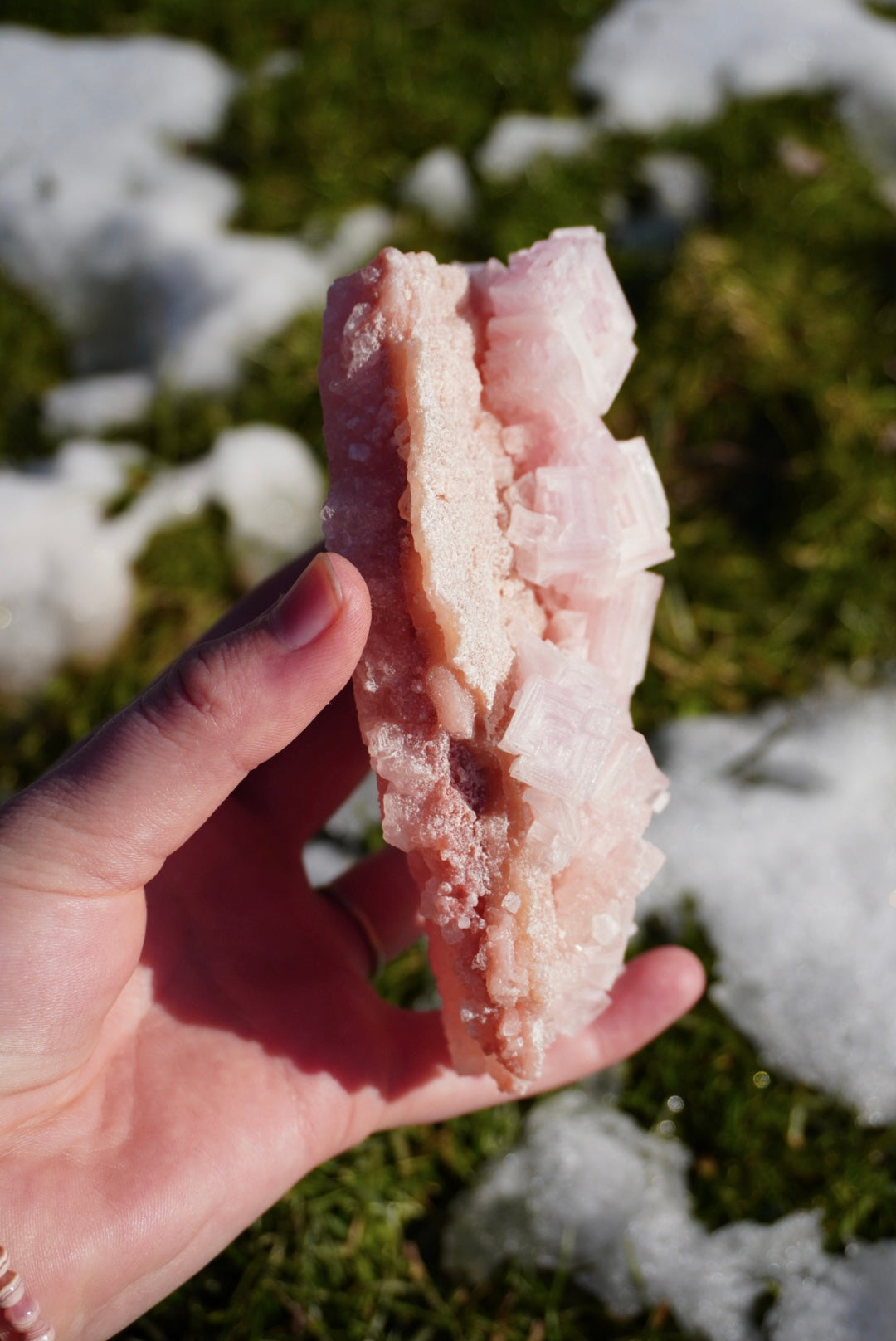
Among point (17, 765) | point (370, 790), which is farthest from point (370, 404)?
point (17, 765)

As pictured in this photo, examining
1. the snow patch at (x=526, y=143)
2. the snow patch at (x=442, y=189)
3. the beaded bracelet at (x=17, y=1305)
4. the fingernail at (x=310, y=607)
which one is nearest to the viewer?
the fingernail at (x=310, y=607)

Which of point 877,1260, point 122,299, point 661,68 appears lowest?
point 877,1260

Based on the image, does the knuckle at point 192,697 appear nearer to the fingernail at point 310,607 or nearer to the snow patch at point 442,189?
the fingernail at point 310,607

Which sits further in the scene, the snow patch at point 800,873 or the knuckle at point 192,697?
the snow patch at point 800,873

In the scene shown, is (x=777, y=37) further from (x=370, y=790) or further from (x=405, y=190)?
(x=370, y=790)

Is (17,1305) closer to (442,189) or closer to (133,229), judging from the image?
(133,229)

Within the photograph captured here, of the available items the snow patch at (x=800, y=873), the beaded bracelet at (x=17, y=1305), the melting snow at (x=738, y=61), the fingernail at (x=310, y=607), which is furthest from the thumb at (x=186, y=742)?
the melting snow at (x=738, y=61)

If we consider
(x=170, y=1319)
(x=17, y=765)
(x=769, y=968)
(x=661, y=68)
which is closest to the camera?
(x=170, y=1319)

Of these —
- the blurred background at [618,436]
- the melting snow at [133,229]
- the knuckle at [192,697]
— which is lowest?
the blurred background at [618,436]
